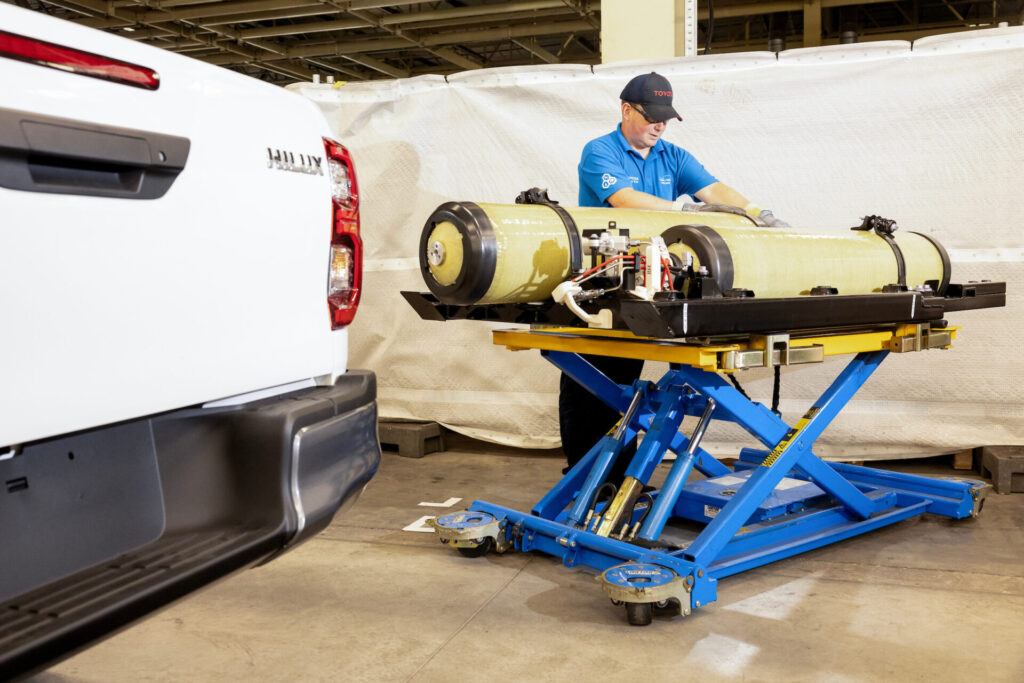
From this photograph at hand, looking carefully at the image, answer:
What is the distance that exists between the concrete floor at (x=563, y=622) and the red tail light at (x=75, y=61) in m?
1.79

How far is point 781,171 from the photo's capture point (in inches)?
202

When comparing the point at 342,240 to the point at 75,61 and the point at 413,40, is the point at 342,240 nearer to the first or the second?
the point at 75,61

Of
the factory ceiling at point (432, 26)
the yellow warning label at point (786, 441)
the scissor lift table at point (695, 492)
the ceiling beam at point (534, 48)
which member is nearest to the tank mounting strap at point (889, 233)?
the scissor lift table at point (695, 492)

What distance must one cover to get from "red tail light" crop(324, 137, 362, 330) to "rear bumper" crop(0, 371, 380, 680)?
20 cm

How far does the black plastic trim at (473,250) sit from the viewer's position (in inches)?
119

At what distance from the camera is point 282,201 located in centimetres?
172

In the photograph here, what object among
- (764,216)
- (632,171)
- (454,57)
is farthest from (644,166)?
(454,57)

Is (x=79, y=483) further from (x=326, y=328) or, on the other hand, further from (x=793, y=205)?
(x=793, y=205)

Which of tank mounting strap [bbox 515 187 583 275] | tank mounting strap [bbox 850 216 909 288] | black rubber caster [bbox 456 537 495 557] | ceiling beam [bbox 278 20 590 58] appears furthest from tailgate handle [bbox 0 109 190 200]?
ceiling beam [bbox 278 20 590 58]

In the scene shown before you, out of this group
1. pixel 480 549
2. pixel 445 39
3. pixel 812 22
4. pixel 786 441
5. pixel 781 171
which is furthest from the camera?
pixel 445 39

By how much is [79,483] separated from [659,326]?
69.8 inches

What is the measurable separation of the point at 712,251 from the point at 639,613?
122cm

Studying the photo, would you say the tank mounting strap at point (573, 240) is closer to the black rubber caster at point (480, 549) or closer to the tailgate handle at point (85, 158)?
the black rubber caster at point (480, 549)

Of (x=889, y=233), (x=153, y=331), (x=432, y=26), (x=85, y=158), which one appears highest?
(x=432, y=26)
